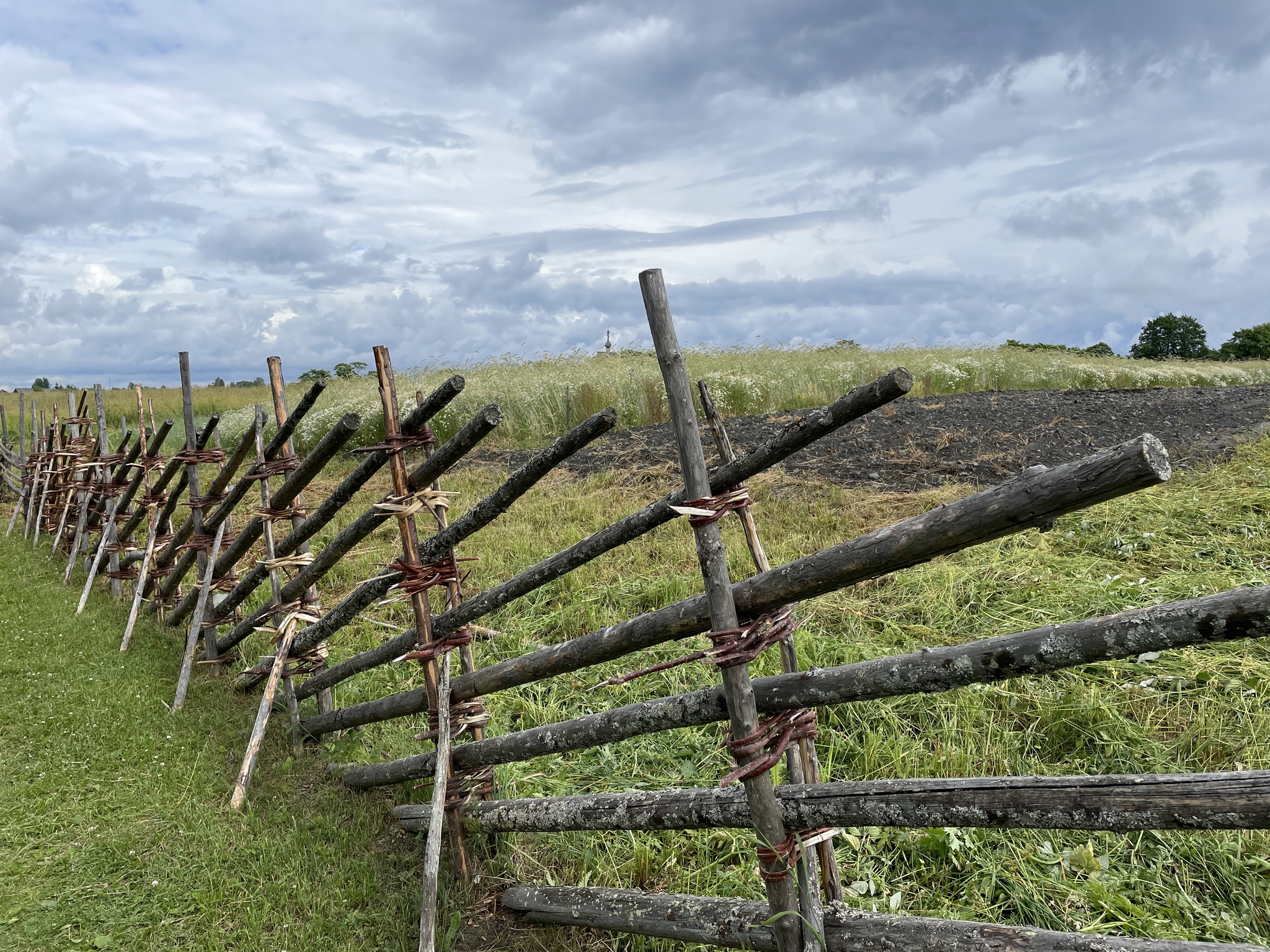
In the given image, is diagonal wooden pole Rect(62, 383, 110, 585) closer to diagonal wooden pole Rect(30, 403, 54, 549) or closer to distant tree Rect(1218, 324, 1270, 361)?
diagonal wooden pole Rect(30, 403, 54, 549)

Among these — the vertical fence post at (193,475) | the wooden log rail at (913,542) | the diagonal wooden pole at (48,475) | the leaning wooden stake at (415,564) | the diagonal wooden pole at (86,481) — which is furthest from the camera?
the diagonal wooden pole at (48,475)

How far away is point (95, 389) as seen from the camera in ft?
28.6

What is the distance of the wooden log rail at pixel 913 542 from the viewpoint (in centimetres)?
162

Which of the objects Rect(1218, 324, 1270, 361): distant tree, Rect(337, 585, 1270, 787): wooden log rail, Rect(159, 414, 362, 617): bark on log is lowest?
Rect(1218, 324, 1270, 361): distant tree

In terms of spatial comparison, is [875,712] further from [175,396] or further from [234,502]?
[175,396]

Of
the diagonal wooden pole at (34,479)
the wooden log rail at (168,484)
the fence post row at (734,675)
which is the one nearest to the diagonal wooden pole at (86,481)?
the wooden log rail at (168,484)

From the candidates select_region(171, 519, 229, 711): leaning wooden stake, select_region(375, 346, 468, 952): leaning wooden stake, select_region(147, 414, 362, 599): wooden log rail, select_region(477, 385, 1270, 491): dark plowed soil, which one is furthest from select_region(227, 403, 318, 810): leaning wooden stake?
select_region(477, 385, 1270, 491): dark plowed soil

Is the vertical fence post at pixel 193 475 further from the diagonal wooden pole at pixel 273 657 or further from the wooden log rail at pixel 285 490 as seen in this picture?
the diagonal wooden pole at pixel 273 657

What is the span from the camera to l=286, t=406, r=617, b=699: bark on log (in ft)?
8.80

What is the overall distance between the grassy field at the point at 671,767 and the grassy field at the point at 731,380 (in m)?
6.84

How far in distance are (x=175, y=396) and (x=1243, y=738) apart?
35.9 m

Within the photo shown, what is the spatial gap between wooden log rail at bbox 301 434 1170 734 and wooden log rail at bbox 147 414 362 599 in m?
1.51

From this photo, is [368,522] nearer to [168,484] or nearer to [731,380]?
[168,484]

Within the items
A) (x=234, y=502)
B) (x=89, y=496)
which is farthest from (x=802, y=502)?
(x=89, y=496)
